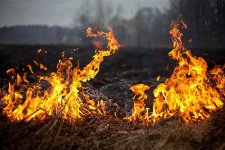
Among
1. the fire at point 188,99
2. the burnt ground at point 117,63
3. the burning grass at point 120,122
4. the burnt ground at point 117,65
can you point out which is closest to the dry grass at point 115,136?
the burning grass at point 120,122

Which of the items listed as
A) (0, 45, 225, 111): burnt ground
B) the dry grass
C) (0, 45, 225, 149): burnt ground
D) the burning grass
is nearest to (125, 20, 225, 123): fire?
the burning grass

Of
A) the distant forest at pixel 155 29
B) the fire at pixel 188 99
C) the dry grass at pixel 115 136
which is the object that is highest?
the distant forest at pixel 155 29

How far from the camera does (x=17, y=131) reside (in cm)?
302

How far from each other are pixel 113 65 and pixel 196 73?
829 centimetres

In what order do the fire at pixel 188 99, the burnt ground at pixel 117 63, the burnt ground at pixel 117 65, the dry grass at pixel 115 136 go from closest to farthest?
the dry grass at pixel 115 136 → the fire at pixel 188 99 → the burnt ground at pixel 117 65 → the burnt ground at pixel 117 63

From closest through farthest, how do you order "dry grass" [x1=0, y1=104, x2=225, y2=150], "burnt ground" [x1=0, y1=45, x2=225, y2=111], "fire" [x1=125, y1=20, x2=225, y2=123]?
"dry grass" [x1=0, y1=104, x2=225, y2=150] → "fire" [x1=125, y1=20, x2=225, y2=123] → "burnt ground" [x1=0, y1=45, x2=225, y2=111]

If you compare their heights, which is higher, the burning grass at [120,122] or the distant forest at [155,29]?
the distant forest at [155,29]

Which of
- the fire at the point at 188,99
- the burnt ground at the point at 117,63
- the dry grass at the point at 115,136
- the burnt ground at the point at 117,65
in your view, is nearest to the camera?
the dry grass at the point at 115,136

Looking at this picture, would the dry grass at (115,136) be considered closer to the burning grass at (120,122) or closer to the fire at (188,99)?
the burning grass at (120,122)

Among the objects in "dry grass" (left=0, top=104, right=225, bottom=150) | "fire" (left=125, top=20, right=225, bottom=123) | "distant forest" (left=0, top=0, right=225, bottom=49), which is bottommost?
"dry grass" (left=0, top=104, right=225, bottom=150)

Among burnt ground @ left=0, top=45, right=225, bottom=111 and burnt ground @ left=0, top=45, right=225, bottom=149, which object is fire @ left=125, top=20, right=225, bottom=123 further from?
burnt ground @ left=0, top=45, right=225, bottom=111

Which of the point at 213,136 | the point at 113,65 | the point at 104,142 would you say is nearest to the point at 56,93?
the point at 104,142

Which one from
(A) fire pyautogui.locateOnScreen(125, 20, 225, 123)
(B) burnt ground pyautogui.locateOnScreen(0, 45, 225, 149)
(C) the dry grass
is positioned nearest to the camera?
(C) the dry grass

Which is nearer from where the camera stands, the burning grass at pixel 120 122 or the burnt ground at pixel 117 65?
the burning grass at pixel 120 122
